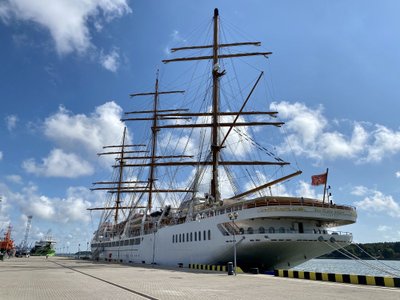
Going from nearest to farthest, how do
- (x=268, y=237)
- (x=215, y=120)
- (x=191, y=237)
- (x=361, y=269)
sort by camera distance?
(x=268, y=237)
(x=191, y=237)
(x=215, y=120)
(x=361, y=269)

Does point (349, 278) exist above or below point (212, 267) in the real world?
below

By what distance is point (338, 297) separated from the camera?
37.8ft

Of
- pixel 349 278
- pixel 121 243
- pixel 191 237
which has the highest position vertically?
pixel 121 243

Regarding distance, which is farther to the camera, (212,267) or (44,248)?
(44,248)

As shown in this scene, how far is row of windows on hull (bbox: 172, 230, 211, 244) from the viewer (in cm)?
2915

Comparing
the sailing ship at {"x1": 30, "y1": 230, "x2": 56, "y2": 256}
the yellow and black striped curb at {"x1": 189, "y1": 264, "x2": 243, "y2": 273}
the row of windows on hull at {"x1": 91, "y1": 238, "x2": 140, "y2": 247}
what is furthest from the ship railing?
the sailing ship at {"x1": 30, "y1": 230, "x2": 56, "y2": 256}

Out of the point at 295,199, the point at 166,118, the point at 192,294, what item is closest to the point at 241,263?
the point at 295,199

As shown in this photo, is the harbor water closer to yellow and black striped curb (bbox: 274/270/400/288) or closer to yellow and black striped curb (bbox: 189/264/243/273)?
yellow and black striped curb (bbox: 274/270/400/288)

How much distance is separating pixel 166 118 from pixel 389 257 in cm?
8615

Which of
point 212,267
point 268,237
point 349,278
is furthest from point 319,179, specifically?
point 349,278

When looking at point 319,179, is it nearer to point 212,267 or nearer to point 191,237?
point 212,267

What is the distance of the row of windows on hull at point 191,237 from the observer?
29.2 meters

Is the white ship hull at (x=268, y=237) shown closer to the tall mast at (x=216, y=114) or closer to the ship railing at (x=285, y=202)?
the ship railing at (x=285, y=202)

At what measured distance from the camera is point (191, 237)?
31.4m
